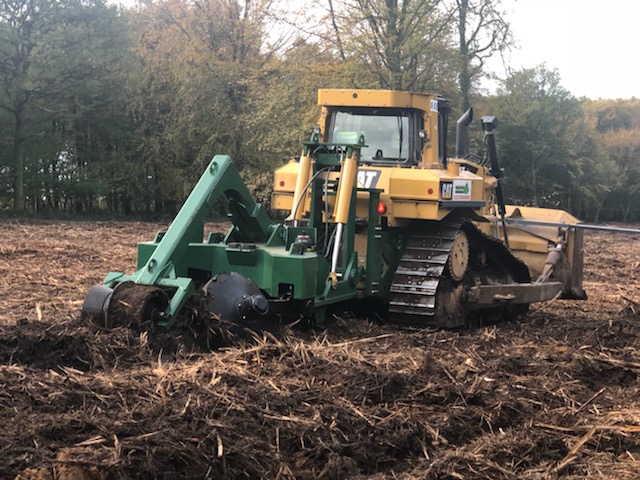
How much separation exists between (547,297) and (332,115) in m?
3.36

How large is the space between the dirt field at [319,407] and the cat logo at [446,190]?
145 cm

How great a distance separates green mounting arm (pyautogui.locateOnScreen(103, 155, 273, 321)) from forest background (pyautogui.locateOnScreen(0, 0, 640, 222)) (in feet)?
62.8

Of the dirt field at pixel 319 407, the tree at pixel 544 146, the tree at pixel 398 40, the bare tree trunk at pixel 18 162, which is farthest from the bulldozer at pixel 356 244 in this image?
the tree at pixel 544 146

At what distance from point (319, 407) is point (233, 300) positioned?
6.27 feet

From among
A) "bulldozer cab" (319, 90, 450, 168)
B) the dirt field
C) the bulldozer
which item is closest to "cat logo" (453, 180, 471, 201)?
the bulldozer

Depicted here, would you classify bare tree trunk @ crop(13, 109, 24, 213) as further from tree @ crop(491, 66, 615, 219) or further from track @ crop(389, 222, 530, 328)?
tree @ crop(491, 66, 615, 219)

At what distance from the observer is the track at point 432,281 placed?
7930 millimetres

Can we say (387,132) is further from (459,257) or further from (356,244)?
(459,257)

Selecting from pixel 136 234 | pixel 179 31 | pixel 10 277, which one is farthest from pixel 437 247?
pixel 179 31

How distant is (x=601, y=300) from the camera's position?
11.9 metres

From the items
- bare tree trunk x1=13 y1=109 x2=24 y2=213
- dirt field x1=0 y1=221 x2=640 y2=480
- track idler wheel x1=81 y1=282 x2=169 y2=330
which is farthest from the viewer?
bare tree trunk x1=13 y1=109 x2=24 y2=213

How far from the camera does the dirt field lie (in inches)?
149

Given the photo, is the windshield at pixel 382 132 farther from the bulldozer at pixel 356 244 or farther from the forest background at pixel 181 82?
the forest background at pixel 181 82

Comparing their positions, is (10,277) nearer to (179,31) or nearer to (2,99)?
(2,99)
